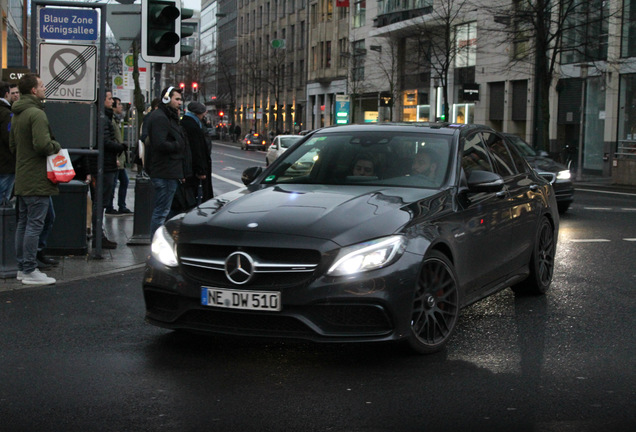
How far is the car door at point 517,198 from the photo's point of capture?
7477mm

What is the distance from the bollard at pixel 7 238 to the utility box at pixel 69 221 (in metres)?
1.39

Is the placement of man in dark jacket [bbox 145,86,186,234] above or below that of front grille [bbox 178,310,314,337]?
above

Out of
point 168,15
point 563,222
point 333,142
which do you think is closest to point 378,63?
point 563,222

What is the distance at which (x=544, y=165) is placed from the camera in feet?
58.4

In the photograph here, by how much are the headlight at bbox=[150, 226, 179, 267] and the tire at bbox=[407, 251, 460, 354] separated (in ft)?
5.00

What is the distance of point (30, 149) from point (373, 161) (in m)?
3.56

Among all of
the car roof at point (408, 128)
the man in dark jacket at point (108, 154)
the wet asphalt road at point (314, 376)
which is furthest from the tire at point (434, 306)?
the man in dark jacket at point (108, 154)

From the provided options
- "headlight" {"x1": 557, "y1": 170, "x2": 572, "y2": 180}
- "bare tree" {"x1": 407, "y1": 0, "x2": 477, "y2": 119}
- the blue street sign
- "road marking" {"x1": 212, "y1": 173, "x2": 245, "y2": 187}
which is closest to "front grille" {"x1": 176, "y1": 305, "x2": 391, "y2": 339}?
the blue street sign

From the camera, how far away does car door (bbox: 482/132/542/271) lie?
24.5ft

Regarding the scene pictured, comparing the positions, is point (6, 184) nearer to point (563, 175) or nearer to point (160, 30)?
point (160, 30)

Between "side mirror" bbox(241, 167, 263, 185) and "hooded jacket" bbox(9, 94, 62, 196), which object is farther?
"hooded jacket" bbox(9, 94, 62, 196)

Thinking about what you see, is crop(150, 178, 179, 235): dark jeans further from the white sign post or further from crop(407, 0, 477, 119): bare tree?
crop(407, 0, 477, 119): bare tree

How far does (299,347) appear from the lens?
6.09 metres

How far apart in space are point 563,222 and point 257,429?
11976 mm
